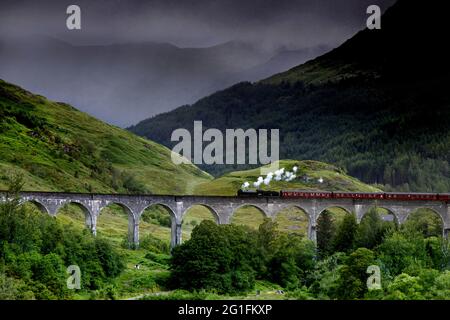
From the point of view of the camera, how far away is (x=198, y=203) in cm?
10756

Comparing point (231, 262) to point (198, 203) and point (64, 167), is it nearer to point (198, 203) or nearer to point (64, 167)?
point (198, 203)

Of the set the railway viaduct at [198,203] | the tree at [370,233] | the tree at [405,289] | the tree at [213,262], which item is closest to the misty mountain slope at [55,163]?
the railway viaduct at [198,203]

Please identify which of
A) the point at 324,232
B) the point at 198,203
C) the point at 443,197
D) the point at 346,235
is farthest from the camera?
the point at 443,197

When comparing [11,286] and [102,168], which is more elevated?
[102,168]

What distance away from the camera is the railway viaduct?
3853 inches

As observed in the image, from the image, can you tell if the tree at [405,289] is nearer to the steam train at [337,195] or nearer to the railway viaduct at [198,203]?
the railway viaduct at [198,203]

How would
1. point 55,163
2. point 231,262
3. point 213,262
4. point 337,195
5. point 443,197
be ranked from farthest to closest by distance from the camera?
point 55,163 → point 443,197 → point 337,195 → point 231,262 → point 213,262

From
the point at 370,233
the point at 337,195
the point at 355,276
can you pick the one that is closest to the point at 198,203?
the point at 337,195

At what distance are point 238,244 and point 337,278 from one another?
46.7ft

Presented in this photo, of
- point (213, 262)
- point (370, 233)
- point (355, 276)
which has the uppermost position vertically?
Result: point (370, 233)

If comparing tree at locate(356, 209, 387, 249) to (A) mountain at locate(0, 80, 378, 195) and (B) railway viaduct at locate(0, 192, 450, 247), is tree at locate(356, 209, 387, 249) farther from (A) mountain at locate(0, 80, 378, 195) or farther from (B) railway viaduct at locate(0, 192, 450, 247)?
(A) mountain at locate(0, 80, 378, 195)
